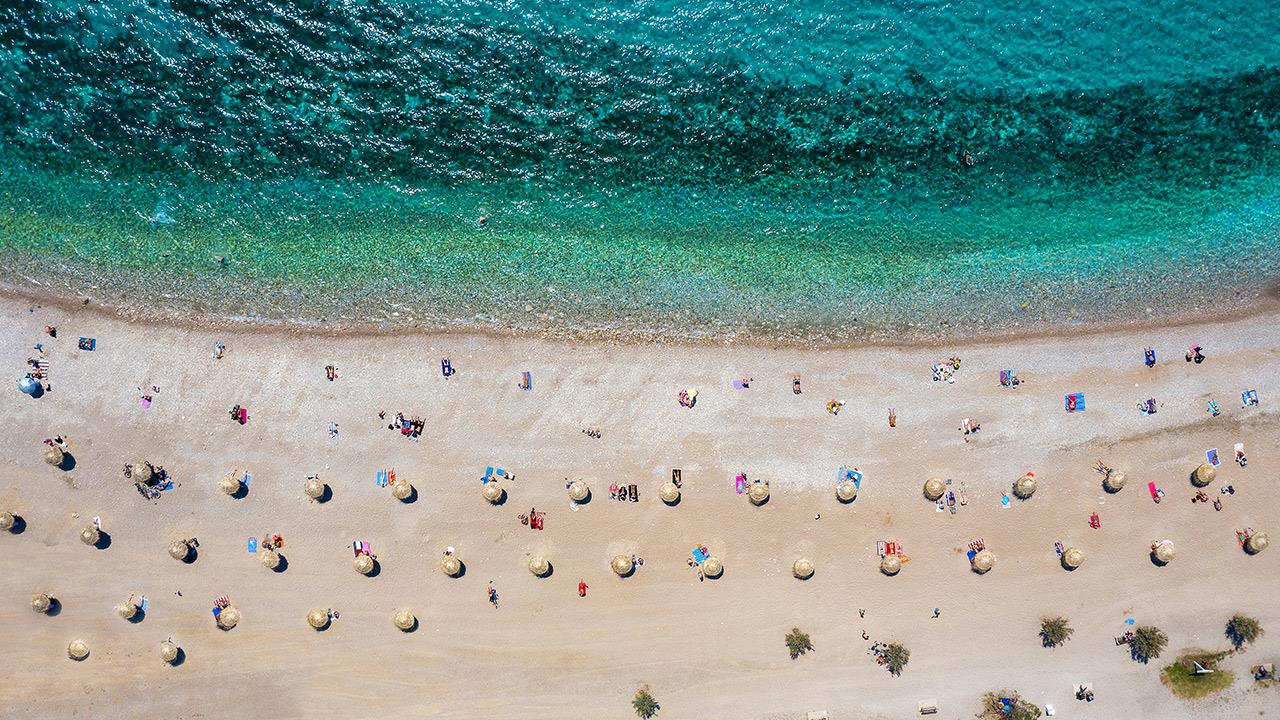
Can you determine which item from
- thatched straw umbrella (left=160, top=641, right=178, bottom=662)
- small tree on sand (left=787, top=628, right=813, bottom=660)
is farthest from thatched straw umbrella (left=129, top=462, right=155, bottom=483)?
small tree on sand (left=787, top=628, right=813, bottom=660)

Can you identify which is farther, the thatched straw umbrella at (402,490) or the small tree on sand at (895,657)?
the small tree on sand at (895,657)

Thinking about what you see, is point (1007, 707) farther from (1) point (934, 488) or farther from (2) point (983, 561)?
(1) point (934, 488)

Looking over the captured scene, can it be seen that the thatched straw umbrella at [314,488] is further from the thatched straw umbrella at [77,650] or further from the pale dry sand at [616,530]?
the thatched straw umbrella at [77,650]

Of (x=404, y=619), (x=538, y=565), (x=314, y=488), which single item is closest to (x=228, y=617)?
(x=314, y=488)

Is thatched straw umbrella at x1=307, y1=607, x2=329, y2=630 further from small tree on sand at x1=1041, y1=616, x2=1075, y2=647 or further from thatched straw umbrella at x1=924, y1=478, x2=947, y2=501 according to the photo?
small tree on sand at x1=1041, y1=616, x2=1075, y2=647

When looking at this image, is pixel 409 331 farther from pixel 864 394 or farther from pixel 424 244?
pixel 864 394

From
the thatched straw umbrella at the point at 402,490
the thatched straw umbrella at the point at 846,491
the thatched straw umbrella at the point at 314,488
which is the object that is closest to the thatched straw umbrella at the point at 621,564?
the thatched straw umbrella at the point at 402,490
